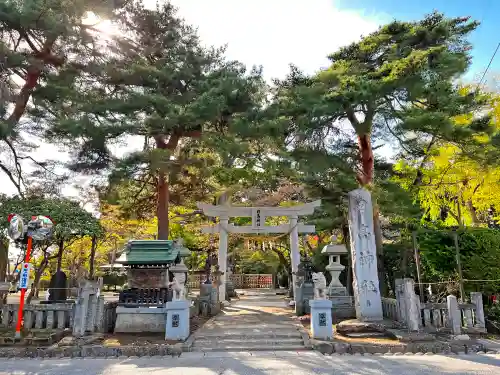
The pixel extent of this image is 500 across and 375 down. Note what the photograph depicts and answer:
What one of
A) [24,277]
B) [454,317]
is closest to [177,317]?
[24,277]

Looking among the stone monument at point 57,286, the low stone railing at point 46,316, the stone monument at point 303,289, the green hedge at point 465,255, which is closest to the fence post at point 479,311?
the green hedge at point 465,255

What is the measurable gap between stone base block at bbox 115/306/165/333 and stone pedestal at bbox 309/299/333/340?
449 cm

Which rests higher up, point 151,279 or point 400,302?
point 151,279

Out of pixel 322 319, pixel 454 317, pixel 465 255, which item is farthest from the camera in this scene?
pixel 465 255

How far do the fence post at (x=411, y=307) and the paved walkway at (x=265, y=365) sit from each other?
2115 mm

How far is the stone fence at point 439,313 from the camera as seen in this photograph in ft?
30.5

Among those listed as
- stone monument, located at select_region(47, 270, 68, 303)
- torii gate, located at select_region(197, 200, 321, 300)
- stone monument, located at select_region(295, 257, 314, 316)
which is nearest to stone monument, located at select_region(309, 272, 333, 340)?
stone monument, located at select_region(295, 257, 314, 316)

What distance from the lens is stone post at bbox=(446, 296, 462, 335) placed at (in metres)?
9.00

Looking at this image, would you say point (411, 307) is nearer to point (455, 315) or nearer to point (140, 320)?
point (455, 315)

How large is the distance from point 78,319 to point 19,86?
29.4 feet

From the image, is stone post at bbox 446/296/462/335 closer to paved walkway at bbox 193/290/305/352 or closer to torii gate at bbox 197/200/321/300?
paved walkway at bbox 193/290/305/352

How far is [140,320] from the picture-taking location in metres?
10.7

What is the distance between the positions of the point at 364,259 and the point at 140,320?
705cm

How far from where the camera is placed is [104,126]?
1280cm
